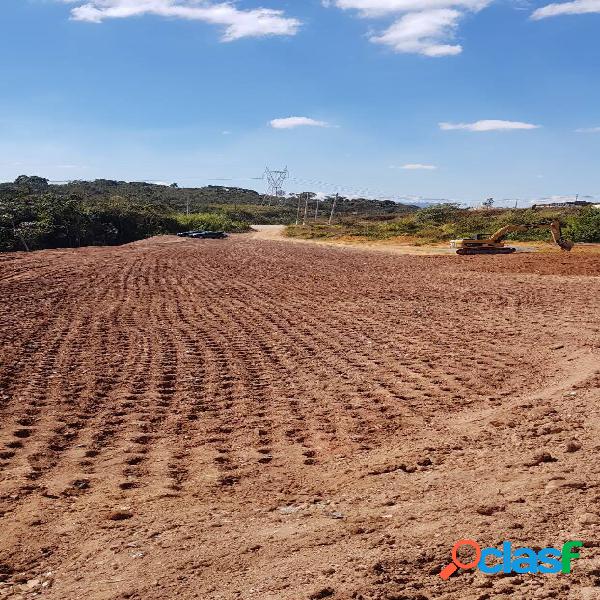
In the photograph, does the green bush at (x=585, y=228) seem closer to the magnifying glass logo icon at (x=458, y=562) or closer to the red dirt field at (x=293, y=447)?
the red dirt field at (x=293, y=447)

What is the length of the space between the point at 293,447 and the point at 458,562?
258 cm

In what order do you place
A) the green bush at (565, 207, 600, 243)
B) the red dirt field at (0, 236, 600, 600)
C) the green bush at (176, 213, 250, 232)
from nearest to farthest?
the red dirt field at (0, 236, 600, 600), the green bush at (565, 207, 600, 243), the green bush at (176, 213, 250, 232)

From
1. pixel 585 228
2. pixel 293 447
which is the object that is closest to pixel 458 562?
pixel 293 447

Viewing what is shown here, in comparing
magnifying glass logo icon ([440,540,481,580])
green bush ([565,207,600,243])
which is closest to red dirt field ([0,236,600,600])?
magnifying glass logo icon ([440,540,481,580])

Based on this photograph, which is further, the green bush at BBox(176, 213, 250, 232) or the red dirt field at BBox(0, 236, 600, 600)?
the green bush at BBox(176, 213, 250, 232)

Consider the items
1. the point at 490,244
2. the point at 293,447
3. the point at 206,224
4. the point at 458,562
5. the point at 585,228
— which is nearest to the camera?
the point at 458,562

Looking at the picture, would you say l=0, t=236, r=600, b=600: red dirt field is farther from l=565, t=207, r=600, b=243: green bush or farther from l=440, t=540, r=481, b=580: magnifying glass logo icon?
l=565, t=207, r=600, b=243: green bush

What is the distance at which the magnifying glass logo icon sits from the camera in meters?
3.24

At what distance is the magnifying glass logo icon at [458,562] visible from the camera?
3.24 m

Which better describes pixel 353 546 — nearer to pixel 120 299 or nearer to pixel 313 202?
pixel 120 299

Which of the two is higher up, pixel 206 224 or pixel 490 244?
pixel 206 224

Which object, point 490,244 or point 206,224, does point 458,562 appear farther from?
point 206,224

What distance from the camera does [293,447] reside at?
5738 mm

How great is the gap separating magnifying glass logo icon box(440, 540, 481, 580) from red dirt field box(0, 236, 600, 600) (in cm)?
6
